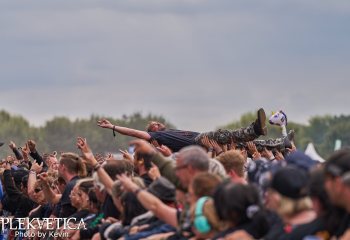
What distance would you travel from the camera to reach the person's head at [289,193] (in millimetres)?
12102

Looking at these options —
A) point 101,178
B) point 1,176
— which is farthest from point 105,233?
point 1,176

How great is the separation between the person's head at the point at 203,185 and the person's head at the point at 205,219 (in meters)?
0.14

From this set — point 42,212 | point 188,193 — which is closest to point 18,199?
point 42,212

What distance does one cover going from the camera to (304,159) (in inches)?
519

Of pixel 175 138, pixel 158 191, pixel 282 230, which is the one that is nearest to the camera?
pixel 282 230

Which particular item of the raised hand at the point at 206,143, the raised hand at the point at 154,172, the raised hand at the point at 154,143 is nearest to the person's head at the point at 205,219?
the raised hand at the point at 154,172

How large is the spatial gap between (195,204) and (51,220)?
682 cm

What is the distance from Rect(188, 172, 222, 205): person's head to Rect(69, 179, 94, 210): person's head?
453 cm

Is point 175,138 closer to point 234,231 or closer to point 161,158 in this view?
point 161,158

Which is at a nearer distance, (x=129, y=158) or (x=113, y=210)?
(x=113, y=210)

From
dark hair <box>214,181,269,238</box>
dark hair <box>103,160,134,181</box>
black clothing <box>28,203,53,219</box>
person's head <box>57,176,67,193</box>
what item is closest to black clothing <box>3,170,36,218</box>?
black clothing <box>28,203,53,219</box>

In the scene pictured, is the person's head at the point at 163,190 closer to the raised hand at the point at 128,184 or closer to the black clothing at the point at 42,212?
→ the raised hand at the point at 128,184

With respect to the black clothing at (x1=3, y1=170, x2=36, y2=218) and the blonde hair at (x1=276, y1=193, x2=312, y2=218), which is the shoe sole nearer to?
the black clothing at (x1=3, y1=170, x2=36, y2=218)

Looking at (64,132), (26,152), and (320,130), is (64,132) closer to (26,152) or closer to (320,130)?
(320,130)
